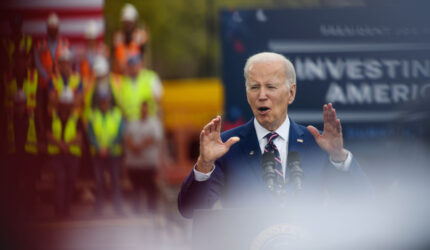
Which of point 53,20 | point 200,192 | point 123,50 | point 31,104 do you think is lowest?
point 200,192

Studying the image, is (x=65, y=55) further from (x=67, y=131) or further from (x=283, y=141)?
(x=283, y=141)

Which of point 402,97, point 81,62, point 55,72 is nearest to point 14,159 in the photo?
point 55,72

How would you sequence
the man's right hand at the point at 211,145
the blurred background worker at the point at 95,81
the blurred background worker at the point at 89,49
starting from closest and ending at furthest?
the man's right hand at the point at 211,145, the blurred background worker at the point at 89,49, the blurred background worker at the point at 95,81

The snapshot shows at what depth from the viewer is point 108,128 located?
6.21m

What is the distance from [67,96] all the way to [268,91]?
151 centimetres

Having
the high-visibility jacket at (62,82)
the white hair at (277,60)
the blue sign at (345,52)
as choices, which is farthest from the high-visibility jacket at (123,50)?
the white hair at (277,60)

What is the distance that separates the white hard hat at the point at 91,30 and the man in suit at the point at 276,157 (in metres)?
1.03

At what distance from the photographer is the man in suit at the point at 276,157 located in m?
2.70

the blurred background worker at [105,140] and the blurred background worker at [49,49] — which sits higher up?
the blurred background worker at [49,49]

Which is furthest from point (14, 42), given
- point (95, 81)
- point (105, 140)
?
point (105, 140)

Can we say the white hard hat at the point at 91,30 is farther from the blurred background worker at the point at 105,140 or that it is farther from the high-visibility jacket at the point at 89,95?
the blurred background worker at the point at 105,140

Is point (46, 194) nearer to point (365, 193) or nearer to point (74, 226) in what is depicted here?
point (74, 226)

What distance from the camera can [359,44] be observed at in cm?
568

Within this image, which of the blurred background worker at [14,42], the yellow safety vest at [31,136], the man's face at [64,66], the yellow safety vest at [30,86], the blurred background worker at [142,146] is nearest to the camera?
the blurred background worker at [14,42]
